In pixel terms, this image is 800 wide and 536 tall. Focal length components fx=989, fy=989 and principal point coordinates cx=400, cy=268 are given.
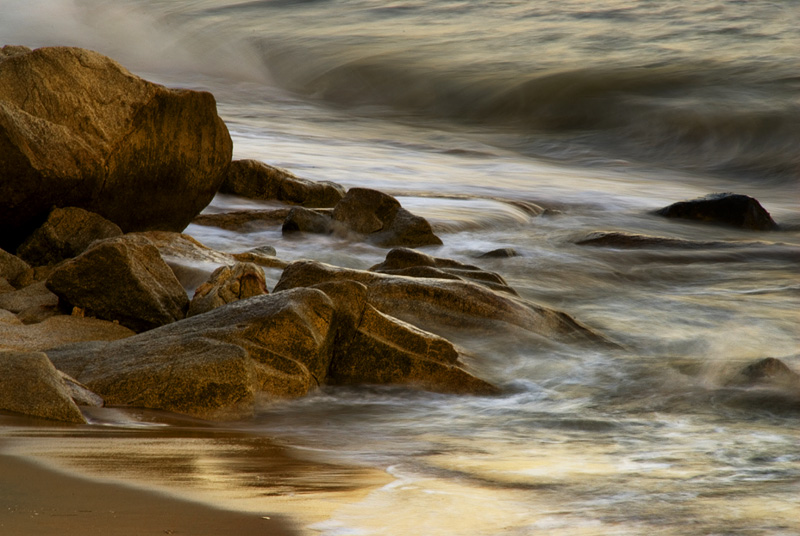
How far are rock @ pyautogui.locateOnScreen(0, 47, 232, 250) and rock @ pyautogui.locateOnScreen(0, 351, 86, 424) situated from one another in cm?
240

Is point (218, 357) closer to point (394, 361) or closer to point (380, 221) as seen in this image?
point (394, 361)

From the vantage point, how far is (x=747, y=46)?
21453 mm

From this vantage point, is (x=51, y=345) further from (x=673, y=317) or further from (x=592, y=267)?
(x=592, y=267)

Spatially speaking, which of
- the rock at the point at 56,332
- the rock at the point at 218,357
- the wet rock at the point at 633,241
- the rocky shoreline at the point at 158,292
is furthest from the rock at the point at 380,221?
the rock at the point at 218,357

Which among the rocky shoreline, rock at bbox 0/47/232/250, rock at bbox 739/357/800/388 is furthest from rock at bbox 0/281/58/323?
rock at bbox 739/357/800/388

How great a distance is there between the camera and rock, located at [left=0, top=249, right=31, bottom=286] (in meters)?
5.29

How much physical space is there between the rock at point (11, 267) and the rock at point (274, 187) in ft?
13.1

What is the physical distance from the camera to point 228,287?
196 inches

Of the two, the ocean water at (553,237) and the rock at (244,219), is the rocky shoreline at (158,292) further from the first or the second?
the rock at (244,219)

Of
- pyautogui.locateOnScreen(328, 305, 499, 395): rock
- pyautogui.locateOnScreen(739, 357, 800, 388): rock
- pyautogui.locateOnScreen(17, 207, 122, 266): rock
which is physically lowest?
pyautogui.locateOnScreen(739, 357, 800, 388): rock

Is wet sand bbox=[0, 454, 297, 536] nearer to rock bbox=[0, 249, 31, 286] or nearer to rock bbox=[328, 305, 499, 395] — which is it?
rock bbox=[328, 305, 499, 395]

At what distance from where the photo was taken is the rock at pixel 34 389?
3.22 metres

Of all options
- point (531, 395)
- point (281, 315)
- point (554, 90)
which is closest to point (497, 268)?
point (531, 395)

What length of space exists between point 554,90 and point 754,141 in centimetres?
516
